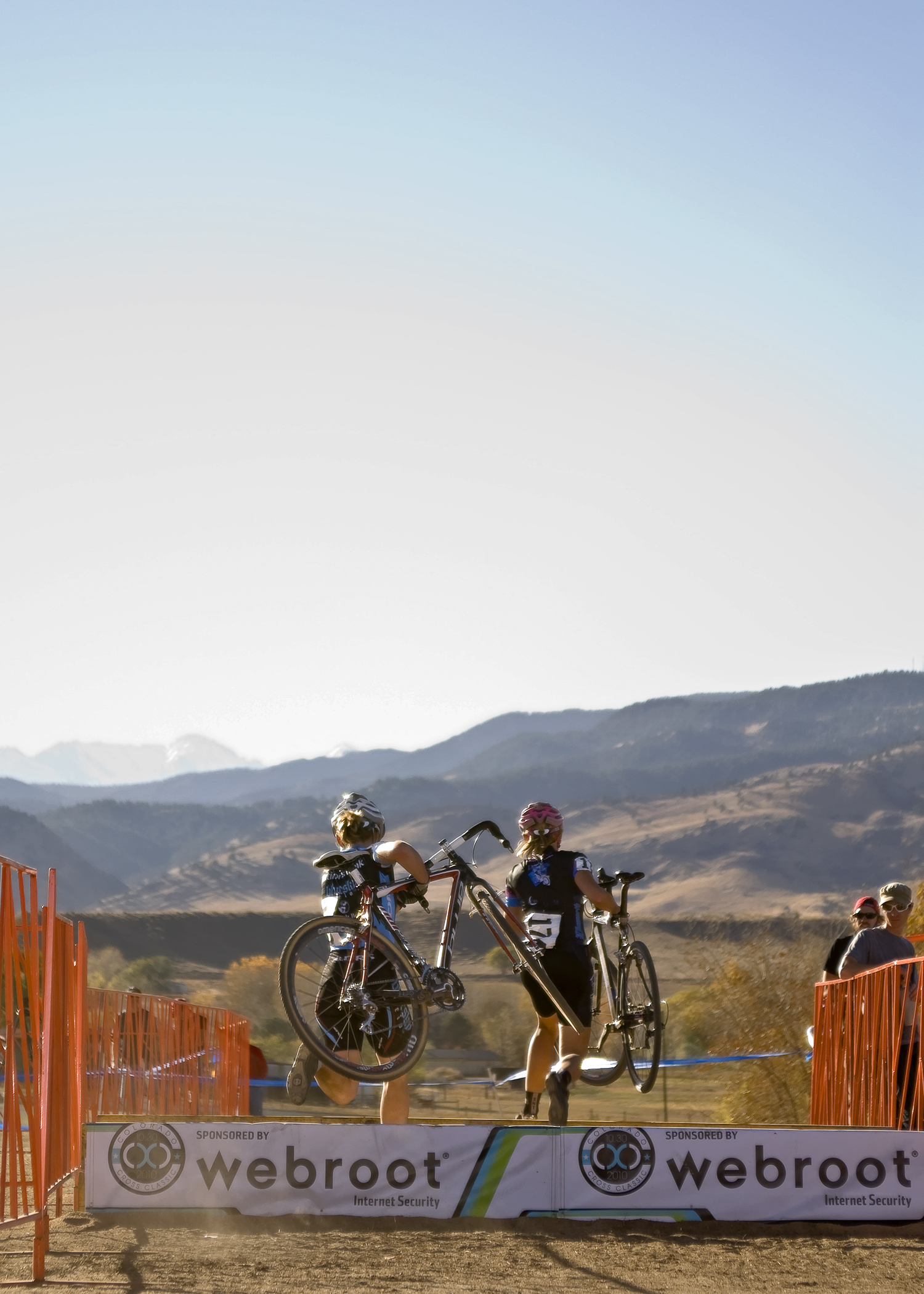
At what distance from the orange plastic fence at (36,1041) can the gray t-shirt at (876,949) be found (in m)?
4.81

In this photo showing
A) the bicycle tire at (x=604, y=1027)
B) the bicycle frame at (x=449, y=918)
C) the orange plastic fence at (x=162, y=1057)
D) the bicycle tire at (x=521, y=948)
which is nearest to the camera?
the bicycle frame at (x=449, y=918)

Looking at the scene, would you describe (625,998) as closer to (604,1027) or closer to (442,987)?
(604,1027)

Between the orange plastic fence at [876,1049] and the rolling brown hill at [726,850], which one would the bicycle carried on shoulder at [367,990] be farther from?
the rolling brown hill at [726,850]

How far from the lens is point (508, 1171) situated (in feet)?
25.3

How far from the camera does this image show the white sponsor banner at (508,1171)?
763 cm

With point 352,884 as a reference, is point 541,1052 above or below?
below

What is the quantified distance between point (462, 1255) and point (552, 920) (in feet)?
7.14

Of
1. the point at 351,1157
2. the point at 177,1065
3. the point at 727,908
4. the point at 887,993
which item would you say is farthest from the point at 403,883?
the point at 727,908

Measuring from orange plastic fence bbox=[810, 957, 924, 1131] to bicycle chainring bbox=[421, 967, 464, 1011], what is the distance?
256cm

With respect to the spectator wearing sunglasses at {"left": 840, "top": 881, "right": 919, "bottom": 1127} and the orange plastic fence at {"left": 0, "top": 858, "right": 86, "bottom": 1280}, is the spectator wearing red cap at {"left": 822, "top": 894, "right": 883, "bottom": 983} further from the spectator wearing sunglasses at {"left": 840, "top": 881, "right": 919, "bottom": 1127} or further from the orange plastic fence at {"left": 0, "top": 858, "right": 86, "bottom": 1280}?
the orange plastic fence at {"left": 0, "top": 858, "right": 86, "bottom": 1280}

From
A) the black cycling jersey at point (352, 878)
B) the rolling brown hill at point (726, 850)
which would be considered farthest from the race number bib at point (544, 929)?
the rolling brown hill at point (726, 850)

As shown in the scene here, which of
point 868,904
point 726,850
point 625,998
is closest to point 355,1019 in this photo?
point 625,998

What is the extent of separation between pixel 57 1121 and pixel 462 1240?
2400 mm

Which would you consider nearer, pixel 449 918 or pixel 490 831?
pixel 449 918
